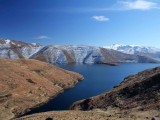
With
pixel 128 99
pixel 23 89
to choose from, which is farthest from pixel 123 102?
pixel 23 89

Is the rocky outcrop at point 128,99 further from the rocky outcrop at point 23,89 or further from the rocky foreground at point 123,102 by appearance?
the rocky outcrop at point 23,89

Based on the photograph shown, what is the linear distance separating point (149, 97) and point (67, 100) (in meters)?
28.8

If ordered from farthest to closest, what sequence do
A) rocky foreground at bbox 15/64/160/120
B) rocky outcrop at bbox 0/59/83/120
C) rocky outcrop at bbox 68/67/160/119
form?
rocky outcrop at bbox 0/59/83/120 → rocky outcrop at bbox 68/67/160/119 → rocky foreground at bbox 15/64/160/120

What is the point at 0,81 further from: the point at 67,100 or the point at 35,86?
the point at 67,100

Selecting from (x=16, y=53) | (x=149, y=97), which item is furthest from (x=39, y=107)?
(x=16, y=53)

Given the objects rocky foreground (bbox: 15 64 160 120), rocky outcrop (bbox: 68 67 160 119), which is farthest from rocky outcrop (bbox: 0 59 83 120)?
rocky outcrop (bbox: 68 67 160 119)

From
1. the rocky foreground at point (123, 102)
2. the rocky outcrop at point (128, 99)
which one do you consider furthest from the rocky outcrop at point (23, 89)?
the rocky outcrop at point (128, 99)

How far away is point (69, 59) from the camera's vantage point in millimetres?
199625

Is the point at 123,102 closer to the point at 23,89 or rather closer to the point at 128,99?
the point at 128,99

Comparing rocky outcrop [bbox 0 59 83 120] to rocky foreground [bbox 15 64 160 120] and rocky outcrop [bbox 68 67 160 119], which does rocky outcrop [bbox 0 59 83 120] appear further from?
rocky outcrop [bbox 68 67 160 119]

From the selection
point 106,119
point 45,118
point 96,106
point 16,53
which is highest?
point 16,53

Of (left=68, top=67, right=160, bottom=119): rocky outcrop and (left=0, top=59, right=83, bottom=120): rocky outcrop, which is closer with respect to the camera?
(left=68, top=67, right=160, bottom=119): rocky outcrop

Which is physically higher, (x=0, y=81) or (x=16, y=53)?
(x=16, y=53)

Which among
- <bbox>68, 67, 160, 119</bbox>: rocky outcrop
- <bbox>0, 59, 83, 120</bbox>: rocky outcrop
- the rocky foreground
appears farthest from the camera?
<bbox>0, 59, 83, 120</bbox>: rocky outcrop
